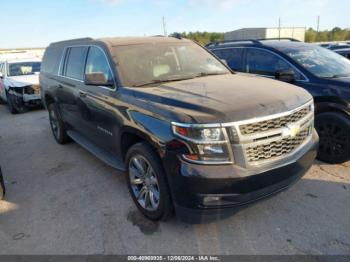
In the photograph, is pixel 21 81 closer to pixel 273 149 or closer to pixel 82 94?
pixel 82 94

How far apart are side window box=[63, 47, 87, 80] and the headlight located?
2676 mm

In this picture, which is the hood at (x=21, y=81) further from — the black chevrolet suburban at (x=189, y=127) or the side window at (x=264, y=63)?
the side window at (x=264, y=63)

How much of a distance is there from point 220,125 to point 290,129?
79cm

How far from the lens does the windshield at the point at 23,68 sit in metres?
11.5

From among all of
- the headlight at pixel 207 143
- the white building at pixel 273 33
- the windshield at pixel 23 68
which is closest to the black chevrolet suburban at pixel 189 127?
the headlight at pixel 207 143

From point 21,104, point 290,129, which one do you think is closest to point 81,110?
point 290,129

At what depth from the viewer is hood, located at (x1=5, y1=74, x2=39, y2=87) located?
10.4 metres

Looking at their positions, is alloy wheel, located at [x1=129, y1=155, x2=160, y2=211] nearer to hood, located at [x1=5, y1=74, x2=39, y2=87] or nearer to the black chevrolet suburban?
the black chevrolet suburban

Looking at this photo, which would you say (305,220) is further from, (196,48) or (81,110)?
(81,110)

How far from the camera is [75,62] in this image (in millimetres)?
5078

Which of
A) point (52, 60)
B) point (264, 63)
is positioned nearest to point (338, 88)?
point (264, 63)

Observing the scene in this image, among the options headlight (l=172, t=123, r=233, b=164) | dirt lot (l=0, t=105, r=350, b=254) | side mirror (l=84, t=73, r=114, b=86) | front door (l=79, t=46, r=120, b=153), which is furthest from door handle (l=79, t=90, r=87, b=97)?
headlight (l=172, t=123, r=233, b=164)

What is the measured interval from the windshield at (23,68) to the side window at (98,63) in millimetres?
8148

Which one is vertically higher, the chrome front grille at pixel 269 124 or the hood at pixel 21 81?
the chrome front grille at pixel 269 124
